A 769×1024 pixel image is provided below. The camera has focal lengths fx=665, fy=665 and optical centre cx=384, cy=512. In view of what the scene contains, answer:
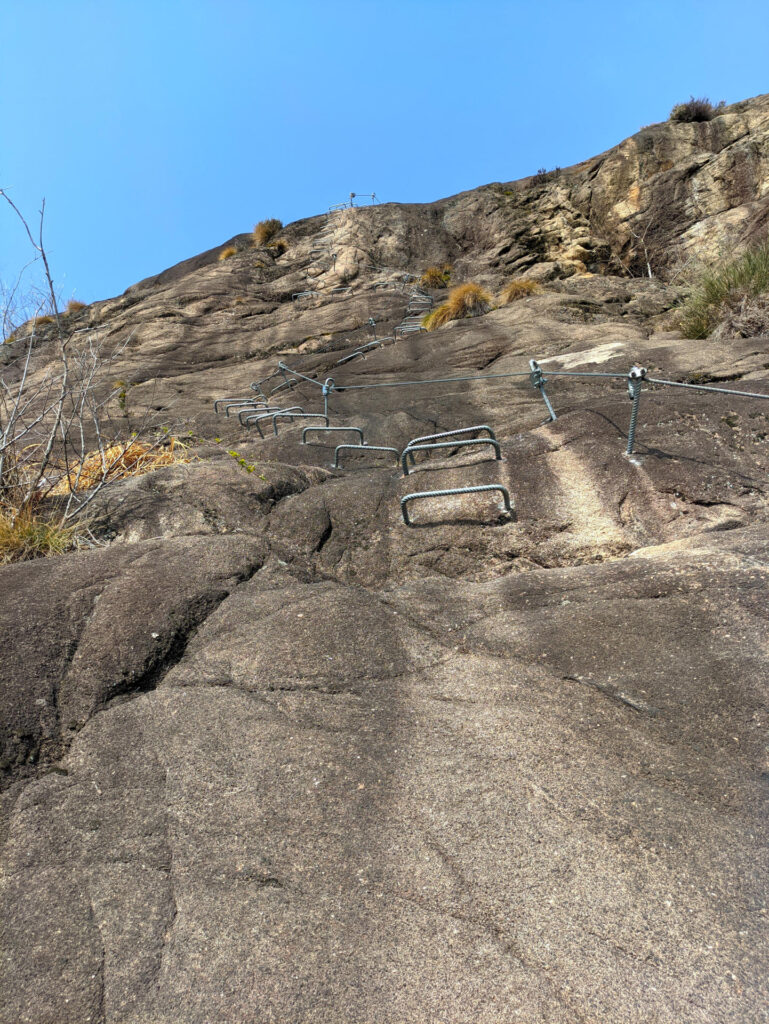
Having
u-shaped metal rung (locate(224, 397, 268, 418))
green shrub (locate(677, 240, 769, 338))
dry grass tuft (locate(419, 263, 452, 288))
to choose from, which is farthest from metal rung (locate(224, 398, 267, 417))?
dry grass tuft (locate(419, 263, 452, 288))

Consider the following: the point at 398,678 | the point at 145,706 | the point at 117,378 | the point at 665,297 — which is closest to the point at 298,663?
the point at 398,678

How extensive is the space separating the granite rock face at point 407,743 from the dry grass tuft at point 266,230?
90.1ft

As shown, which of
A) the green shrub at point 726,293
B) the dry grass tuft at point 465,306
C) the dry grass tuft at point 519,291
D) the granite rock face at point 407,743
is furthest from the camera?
the dry grass tuft at point 519,291

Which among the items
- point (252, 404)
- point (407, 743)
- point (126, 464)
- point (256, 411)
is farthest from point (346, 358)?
point (407, 743)

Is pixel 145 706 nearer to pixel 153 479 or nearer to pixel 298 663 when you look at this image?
pixel 298 663

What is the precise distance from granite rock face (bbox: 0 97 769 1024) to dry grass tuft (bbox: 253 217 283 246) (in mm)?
27461

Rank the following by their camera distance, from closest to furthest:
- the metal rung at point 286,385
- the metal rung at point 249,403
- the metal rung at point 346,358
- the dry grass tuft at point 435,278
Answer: the metal rung at point 249,403 → the metal rung at point 286,385 → the metal rung at point 346,358 → the dry grass tuft at point 435,278

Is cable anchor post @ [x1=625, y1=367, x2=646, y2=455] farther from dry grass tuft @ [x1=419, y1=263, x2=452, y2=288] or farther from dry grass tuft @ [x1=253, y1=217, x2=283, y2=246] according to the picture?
dry grass tuft @ [x1=253, y1=217, x2=283, y2=246]

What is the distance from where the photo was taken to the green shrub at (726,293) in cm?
948

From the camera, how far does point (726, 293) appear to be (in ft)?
32.8

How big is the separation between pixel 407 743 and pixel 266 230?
3206 cm

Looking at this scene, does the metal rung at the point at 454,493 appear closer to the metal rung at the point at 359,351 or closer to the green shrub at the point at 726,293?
the green shrub at the point at 726,293

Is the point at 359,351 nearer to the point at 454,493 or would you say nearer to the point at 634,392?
the point at 634,392

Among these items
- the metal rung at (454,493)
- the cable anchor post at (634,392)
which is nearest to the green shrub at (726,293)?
the cable anchor post at (634,392)
